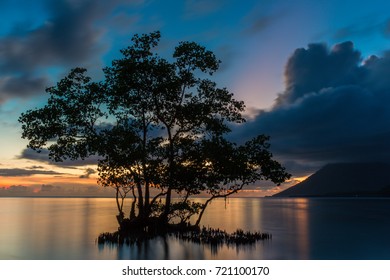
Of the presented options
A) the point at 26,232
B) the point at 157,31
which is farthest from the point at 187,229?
the point at 26,232

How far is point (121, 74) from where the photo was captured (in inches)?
1593

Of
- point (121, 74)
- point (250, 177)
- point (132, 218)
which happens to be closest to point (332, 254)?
point (250, 177)

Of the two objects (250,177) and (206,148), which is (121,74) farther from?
(250,177)

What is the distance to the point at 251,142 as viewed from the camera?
40094mm

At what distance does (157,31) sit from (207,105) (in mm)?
9413

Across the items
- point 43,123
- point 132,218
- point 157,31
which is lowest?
point 132,218

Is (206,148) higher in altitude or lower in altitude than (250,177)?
higher

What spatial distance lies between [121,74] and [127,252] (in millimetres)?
18099

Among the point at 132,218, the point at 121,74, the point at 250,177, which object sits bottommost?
the point at 132,218

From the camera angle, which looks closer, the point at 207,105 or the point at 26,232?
the point at 207,105

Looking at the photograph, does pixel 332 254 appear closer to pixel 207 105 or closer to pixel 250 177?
pixel 250 177
